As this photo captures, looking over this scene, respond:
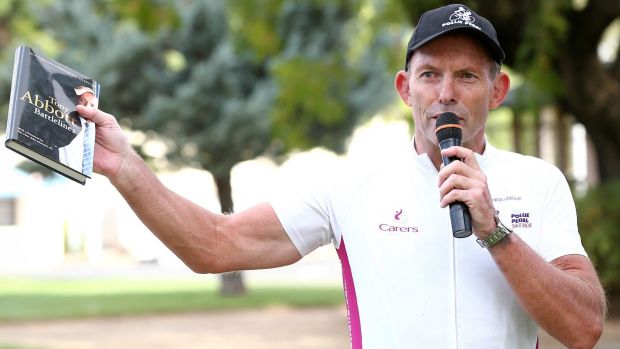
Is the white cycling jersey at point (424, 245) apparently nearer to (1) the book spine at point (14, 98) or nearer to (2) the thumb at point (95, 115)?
(2) the thumb at point (95, 115)

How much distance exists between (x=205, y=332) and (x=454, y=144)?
1369 cm

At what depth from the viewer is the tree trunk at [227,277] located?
21922 millimetres

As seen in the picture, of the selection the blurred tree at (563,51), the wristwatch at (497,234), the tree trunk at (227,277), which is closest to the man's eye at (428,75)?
the wristwatch at (497,234)

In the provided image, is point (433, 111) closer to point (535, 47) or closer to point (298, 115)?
point (535, 47)

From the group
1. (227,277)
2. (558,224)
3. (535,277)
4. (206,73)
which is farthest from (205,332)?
(535,277)

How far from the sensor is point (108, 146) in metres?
2.96

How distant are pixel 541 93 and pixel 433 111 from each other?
42.2 ft

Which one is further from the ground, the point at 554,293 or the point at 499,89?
the point at 499,89

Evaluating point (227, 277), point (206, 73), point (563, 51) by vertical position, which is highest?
point (206, 73)

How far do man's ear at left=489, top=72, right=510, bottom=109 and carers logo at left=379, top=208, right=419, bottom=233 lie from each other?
417 mm

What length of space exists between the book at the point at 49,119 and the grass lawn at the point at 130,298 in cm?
1586

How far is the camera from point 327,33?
2050 cm

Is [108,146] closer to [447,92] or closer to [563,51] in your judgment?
[447,92]

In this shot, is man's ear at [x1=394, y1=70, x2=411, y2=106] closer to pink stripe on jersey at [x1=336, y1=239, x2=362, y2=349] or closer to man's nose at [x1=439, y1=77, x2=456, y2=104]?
man's nose at [x1=439, y1=77, x2=456, y2=104]
